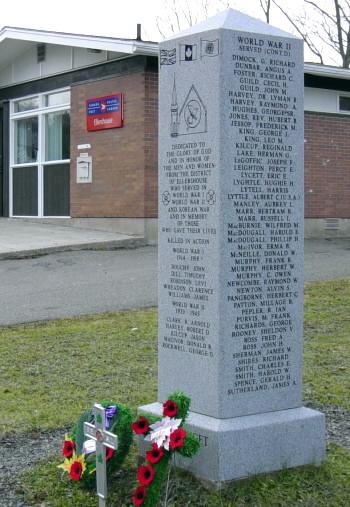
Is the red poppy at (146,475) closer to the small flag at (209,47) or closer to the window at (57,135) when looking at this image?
the small flag at (209,47)

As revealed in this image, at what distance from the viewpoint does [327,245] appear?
16.9 metres

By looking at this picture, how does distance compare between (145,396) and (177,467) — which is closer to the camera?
(177,467)

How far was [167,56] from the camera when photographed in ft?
15.3

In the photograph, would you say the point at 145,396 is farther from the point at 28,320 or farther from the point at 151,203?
the point at 151,203

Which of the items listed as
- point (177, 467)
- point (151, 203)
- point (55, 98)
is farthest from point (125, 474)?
point (55, 98)

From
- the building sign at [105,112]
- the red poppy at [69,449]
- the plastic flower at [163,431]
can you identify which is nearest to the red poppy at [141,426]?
the plastic flower at [163,431]

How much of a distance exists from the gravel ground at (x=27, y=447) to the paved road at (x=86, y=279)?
4293mm

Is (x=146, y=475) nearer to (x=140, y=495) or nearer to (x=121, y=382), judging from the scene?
(x=140, y=495)

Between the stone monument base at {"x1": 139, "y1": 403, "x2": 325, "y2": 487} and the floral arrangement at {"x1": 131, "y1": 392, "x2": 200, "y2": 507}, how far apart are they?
0.20m

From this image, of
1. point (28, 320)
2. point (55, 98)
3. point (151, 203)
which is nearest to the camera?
point (28, 320)

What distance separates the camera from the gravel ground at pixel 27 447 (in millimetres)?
4426

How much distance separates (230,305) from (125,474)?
1.12 m

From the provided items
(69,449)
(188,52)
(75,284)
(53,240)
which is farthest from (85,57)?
(69,449)

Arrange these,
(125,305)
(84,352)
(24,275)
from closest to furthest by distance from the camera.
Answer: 1. (84,352)
2. (125,305)
3. (24,275)
